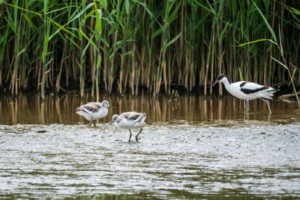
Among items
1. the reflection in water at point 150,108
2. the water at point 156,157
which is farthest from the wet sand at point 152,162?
the reflection in water at point 150,108

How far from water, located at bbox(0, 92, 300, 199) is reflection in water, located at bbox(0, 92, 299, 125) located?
0.14 ft

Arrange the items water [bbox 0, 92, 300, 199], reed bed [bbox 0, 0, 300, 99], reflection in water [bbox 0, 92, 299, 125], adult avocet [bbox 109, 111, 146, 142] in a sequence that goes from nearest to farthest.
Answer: water [bbox 0, 92, 300, 199] < adult avocet [bbox 109, 111, 146, 142] < reflection in water [bbox 0, 92, 299, 125] < reed bed [bbox 0, 0, 300, 99]

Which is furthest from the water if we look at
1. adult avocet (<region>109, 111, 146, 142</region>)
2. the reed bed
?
the reed bed

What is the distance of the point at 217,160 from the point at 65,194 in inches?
80.5

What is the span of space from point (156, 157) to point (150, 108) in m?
5.01

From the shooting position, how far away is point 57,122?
28.9 ft

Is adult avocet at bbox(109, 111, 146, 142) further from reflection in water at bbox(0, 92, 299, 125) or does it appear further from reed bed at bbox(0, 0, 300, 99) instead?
reed bed at bbox(0, 0, 300, 99)

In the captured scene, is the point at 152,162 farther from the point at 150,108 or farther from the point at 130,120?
the point at 150,108

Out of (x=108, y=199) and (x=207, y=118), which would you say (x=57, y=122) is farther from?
(x=108, y=199)

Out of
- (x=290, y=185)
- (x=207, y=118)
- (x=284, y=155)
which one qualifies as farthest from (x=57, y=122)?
(x=290, y=185)

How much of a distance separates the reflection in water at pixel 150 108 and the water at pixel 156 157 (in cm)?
4

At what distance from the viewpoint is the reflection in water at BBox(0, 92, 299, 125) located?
9.35 metres

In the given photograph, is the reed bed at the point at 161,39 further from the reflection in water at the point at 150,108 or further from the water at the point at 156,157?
the water at the point at 156,157

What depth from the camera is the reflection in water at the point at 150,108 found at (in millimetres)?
9352
